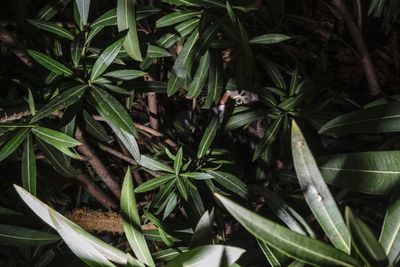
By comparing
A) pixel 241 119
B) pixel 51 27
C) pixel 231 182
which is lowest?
pixel 231 182

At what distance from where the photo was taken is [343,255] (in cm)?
46

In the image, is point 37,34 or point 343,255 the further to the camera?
point 37,34

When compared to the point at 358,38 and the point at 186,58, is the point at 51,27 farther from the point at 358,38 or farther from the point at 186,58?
the point at 358,38

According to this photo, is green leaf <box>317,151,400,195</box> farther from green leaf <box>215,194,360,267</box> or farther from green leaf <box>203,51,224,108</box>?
green leaf <box>203,51,224,108</box>

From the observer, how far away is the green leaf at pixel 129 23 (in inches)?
31.5

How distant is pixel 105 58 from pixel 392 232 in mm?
619

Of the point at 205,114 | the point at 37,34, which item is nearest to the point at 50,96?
the point at 37,34

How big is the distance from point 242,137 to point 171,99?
31 cm

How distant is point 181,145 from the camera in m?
1.13

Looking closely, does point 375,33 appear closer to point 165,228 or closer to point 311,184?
point 165,228

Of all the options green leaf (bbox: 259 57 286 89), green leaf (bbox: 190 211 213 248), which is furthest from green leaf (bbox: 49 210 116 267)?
green leaf (bbox: 259 57 286 89)

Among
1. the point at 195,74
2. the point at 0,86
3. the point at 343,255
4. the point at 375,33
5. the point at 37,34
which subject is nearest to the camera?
the point at 343,255

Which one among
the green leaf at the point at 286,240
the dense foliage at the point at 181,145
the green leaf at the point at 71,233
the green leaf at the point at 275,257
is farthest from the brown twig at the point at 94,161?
the green leaf at the point at 286,240

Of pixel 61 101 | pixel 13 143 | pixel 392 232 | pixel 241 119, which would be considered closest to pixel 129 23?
pixel 61 101
